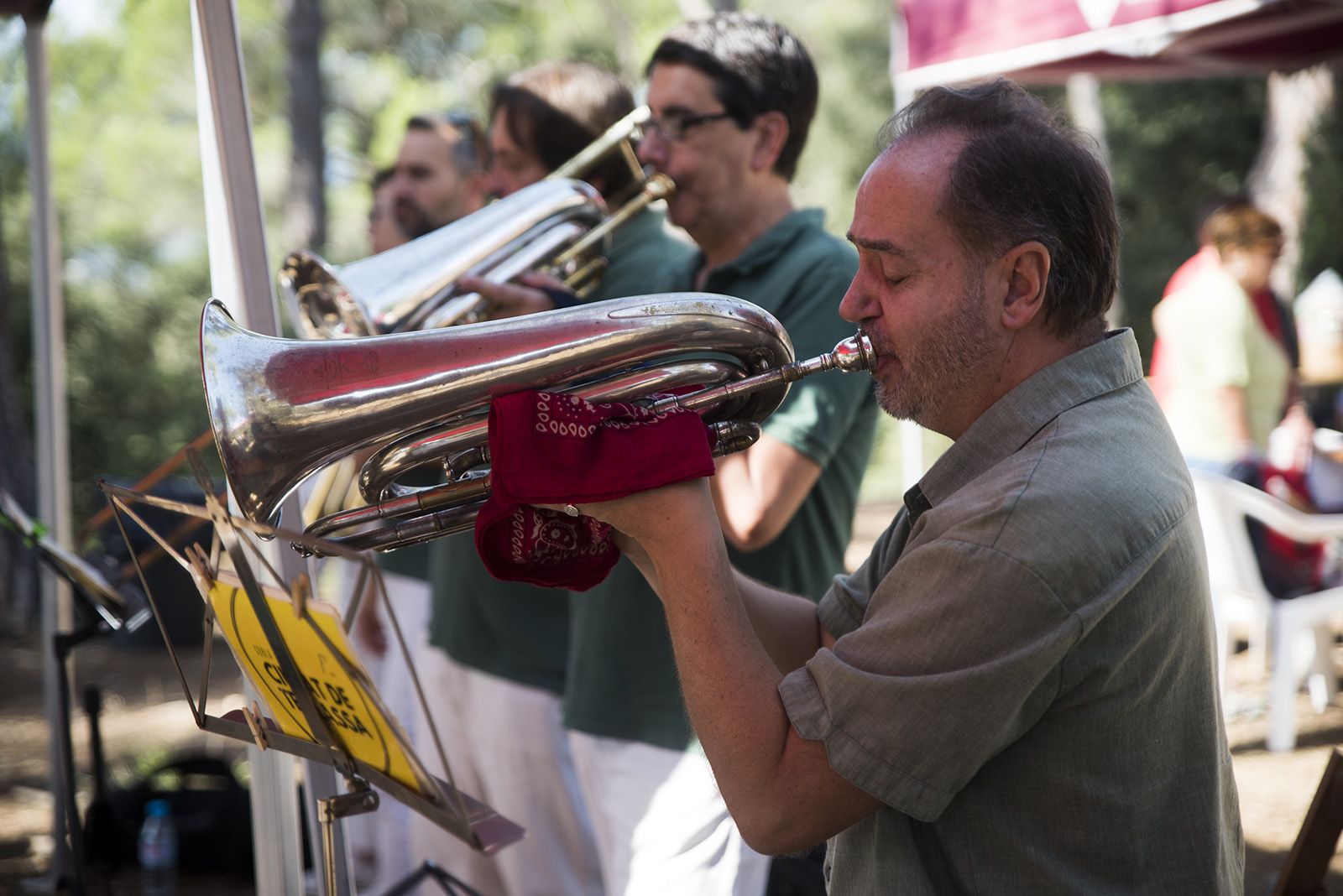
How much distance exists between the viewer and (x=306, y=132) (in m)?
12.7

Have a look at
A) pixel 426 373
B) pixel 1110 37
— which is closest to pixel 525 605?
pixel 426 373

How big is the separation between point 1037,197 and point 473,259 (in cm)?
155

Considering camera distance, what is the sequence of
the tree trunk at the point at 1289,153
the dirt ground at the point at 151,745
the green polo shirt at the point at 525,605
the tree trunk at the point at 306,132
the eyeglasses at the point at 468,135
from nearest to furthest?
the green polo shirt at the point at 525,605 → the dirt ground at the point at 151,745 → the eyeglasses at the point at 468,135 → the tree trunk at the point at 1289,153 → the tree trunk at the point at 306,132

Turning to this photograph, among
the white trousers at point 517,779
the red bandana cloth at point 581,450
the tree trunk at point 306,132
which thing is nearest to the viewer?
the red bandana cloth at point 581,450

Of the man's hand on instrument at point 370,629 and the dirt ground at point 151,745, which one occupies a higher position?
the man's hand on instrument at point 370,629

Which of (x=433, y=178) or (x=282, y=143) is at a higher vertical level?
(x=282, y=143)

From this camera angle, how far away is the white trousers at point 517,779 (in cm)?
326

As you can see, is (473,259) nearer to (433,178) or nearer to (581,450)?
(581,450)

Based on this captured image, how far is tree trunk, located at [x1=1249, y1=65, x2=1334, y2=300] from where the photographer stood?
30.9 feet

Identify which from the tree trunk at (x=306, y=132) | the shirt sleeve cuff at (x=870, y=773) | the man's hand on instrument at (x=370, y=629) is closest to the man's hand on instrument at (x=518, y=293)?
the shirt sleeve cuff at (x=870, y=773)

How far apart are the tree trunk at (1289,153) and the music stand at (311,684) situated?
9229mm

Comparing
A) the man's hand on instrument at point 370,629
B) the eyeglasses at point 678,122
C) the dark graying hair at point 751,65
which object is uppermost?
the dark graying hair at point 751,65

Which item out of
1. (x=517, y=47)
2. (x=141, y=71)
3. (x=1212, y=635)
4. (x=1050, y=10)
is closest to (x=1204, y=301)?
(x=1050, y=10)

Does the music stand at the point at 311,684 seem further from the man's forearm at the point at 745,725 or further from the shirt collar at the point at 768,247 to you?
the shirt collar at the point at 768,247
